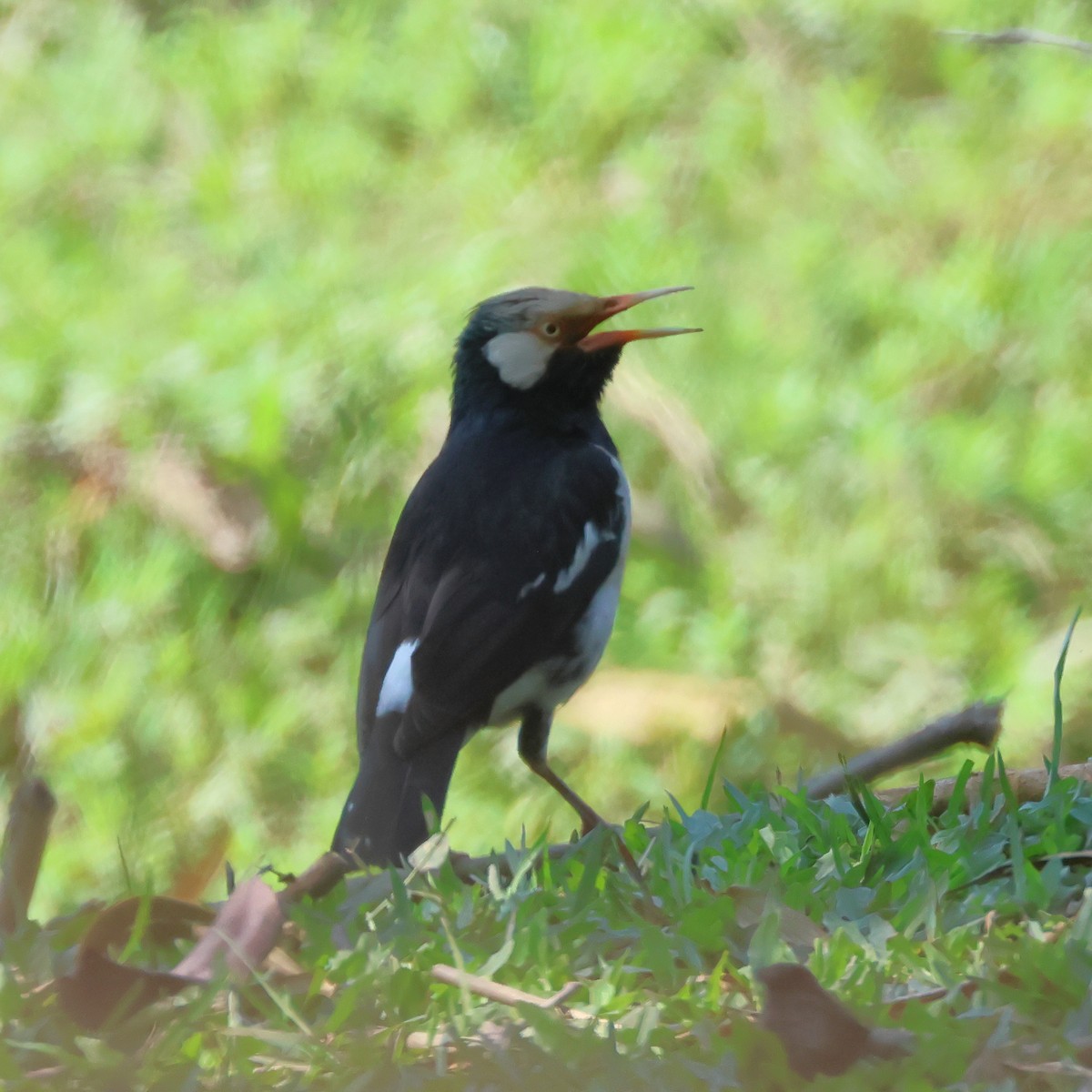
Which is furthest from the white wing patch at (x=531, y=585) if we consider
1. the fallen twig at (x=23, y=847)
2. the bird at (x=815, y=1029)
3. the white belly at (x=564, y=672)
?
the bird at (x=815, y=1029)

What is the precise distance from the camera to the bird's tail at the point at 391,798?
3.76m

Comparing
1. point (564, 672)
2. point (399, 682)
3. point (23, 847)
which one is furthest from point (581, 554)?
point (23, 847)

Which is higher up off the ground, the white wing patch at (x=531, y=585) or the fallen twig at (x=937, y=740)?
the white wing patch at (x=531, y=585)

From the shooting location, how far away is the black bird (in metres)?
4.11

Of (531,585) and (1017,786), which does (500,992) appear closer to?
(1017,786)

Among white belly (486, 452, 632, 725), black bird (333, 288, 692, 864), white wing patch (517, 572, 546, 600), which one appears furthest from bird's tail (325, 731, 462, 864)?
white wing patch (517, 572, 546, 600)

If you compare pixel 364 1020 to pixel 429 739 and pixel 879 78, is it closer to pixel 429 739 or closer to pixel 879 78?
pixel 429 739

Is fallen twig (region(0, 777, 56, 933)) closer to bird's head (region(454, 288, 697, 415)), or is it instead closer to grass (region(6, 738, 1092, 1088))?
grass (region(6, 738, 1092, 1088))

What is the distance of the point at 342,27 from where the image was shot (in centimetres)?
812

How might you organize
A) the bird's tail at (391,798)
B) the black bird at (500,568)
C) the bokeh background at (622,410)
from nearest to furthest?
1. the bird's tail at (391,798)
2. the black bird at (500,568)
3. the bokeh background at (622,410)

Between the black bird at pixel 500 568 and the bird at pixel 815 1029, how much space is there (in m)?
1.67

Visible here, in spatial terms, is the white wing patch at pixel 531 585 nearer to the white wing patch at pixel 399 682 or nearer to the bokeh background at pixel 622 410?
the white wing patch at pixel 399 682

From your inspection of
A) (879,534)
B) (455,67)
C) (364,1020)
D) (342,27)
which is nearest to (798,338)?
(879,534)

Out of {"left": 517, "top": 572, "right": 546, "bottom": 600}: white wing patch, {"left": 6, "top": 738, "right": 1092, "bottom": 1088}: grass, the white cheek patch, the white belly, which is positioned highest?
the white cheek patch
